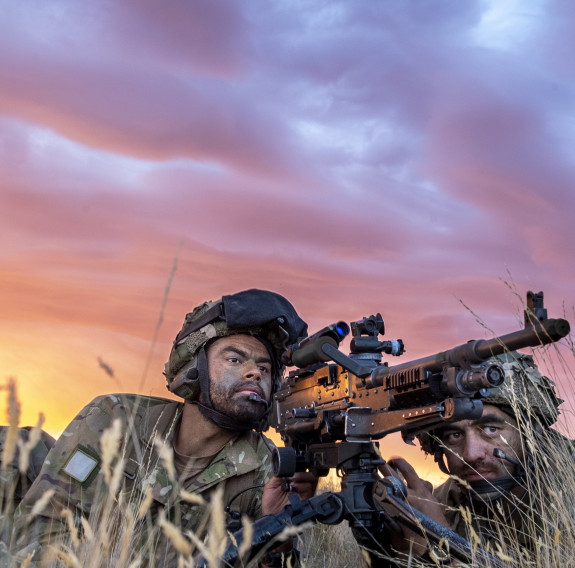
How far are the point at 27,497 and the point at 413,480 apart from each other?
9.96 ft

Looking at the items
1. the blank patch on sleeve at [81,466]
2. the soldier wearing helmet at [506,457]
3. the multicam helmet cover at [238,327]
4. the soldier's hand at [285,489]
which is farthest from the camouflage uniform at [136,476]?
the soldier wearing helmet at [506,457]

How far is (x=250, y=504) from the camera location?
5.20 m

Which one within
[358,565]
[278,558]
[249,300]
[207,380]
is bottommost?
[278,558]

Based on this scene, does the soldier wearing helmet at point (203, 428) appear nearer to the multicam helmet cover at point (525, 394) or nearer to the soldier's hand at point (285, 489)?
the soldier's hand at point (285, 489)

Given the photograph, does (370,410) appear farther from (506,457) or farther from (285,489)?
(506,457)

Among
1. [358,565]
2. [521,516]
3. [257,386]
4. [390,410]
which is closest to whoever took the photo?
[390,410]

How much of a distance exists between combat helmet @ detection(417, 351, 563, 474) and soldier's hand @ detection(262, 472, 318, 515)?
0.94 meters

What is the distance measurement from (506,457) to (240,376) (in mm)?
2188

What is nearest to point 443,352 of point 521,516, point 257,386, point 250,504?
point 521,516

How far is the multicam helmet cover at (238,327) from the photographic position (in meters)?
5.38

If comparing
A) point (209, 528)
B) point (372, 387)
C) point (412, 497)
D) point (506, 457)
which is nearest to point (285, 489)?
point (209, 528)

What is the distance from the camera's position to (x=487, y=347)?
10.0 ft

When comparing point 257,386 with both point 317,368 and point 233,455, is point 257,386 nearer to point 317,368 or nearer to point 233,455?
point 233,455

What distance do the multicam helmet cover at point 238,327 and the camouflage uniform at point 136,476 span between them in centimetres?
43
